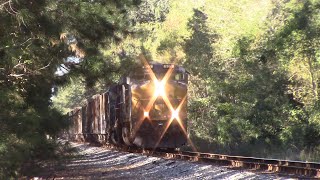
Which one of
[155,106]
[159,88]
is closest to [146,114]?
[155,106]

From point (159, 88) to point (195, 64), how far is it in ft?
43.2

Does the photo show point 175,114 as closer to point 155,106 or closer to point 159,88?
point 155,106

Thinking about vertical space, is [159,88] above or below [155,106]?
above

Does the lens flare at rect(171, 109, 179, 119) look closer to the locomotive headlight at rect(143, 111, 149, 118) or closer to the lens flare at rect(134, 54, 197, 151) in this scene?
the lens flare at rect(134, 54, 197, 151)

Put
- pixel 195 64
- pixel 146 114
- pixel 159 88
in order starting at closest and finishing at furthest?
pixel 146 114 → pixel 159 88 → pixel 195 64

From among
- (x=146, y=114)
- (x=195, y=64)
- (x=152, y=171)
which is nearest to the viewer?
(x=152, y=171)

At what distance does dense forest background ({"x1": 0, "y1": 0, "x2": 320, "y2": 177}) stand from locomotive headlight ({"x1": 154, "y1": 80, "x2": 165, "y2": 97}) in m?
1.86

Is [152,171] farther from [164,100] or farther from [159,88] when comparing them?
[159,88]

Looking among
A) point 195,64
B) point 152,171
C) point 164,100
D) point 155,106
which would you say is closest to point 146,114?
point 155,106

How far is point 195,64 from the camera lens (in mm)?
28984

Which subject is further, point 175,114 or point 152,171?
point 175,114

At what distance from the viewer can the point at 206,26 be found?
98.2ft

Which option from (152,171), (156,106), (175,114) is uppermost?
(156,106)

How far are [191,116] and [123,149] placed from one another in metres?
7.09
